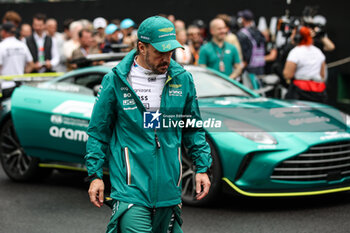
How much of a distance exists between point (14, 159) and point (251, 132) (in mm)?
3315

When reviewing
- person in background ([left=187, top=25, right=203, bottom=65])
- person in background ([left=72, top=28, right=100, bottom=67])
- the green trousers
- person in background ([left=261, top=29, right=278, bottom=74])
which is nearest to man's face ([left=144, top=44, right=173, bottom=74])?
the green trousers

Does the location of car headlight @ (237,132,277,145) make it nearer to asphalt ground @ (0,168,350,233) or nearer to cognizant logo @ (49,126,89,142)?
asphalt ground @ (0,168,350,233)

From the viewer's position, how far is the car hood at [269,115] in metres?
6.30

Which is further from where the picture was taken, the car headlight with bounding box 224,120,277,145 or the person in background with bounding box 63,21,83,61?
the person in background with bounding box 63,21,83,61

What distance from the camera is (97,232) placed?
18.7 feet

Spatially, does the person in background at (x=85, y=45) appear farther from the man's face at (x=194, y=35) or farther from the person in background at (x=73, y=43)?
the man's face at (x=194, y=35)

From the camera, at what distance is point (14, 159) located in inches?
319

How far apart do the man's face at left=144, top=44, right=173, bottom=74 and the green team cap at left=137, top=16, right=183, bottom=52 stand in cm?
6

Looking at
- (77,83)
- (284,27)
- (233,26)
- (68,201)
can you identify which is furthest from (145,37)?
(233,26)

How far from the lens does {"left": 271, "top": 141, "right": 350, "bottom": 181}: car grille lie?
6.11m

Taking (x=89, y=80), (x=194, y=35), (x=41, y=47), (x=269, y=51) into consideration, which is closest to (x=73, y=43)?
(x=41, y=47)

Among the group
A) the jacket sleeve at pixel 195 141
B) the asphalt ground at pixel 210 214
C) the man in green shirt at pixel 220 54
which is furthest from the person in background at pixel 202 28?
the jacket sleeve at pixel 195 141

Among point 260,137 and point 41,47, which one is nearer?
point 260,137

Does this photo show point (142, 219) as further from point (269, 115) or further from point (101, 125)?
point (269, 115)
